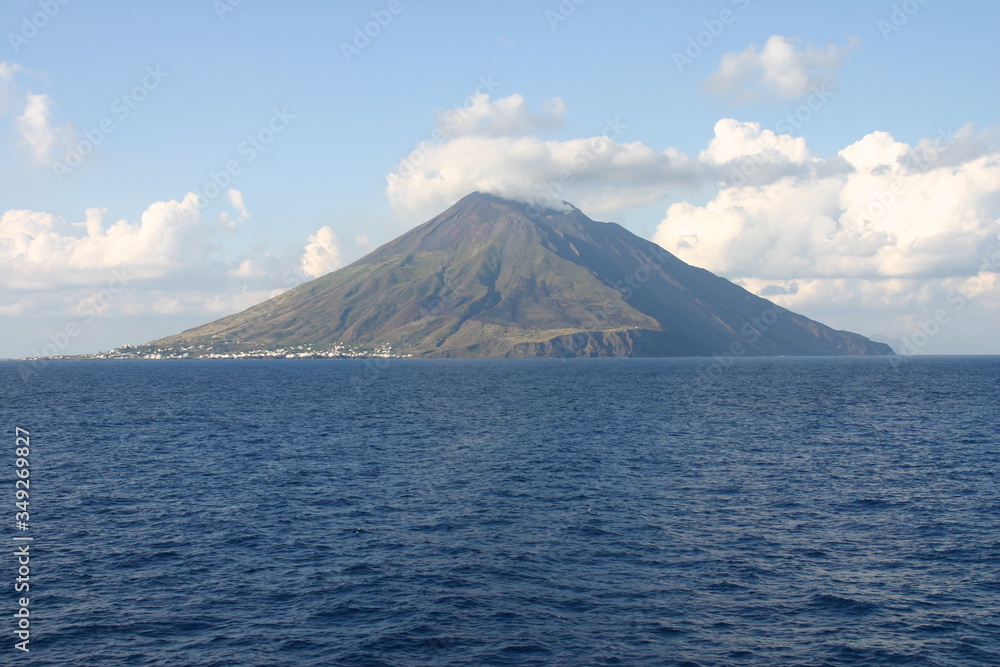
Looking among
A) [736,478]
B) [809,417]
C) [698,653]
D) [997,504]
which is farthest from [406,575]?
[809,417]

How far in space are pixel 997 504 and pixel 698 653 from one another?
47019 mm

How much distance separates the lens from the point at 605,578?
46500mm

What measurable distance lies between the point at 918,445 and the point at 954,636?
235 feet

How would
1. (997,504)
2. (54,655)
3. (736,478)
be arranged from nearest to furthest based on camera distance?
(54,655)
(997,504)
(736,478)

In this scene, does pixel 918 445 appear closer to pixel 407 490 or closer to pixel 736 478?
pixel 736 478

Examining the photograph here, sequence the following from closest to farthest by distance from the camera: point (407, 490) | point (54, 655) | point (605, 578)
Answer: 1. point (54, 655)
2. point (605, 578)
3. point (407, 490)

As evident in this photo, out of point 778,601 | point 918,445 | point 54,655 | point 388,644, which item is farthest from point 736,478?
point 54,655

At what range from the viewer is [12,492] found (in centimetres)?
6856

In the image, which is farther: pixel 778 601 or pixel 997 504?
pixel 997 504

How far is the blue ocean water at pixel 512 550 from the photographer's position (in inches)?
1468

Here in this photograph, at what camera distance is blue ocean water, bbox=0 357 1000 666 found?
1468 inches

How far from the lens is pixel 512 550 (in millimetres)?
52094

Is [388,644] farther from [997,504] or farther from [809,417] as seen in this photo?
[809,417]

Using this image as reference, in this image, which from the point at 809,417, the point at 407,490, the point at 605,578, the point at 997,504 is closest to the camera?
the point at 605,578
